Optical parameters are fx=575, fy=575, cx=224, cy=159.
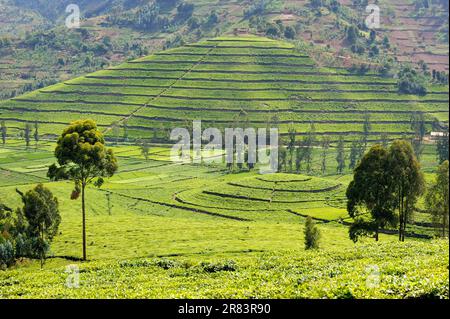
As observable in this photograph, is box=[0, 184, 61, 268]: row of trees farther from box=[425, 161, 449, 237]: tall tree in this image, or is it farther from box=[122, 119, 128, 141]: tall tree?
box=[122, 119, 128, 141]: tall tree

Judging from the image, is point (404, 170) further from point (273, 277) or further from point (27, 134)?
point (27, 134)

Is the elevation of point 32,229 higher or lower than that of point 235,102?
lower

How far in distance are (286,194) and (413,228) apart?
25948 millimetres

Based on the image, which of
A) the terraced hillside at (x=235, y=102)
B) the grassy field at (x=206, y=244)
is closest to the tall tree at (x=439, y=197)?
the grassy field at (x=206, y=244)

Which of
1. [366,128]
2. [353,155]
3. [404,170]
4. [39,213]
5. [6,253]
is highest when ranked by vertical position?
[366,128]

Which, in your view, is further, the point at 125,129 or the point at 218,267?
the point at 125,129

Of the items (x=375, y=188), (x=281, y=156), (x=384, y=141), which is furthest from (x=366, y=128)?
(x=375, y=188)

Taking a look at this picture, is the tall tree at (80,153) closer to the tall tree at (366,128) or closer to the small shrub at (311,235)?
the small shrub at (311,235)

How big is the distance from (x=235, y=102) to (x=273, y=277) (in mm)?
157020

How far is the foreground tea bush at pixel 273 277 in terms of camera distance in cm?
1739

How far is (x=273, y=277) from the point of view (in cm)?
2309

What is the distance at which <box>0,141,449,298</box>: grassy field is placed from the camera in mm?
20031

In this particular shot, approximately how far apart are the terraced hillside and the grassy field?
20744mm

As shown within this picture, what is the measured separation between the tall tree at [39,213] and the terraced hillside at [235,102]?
115481mm
